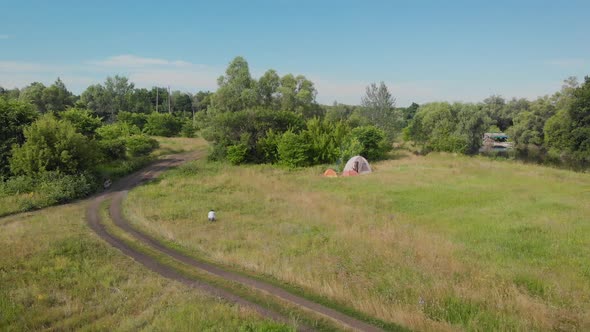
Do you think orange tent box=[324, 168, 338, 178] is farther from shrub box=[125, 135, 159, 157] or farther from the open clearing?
shrub box=[125, 135, 159, 157]

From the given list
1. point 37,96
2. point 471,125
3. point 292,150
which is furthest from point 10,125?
point 471,125

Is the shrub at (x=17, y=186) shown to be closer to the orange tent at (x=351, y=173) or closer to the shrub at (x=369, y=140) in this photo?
the orange tent at (x=351, y=173)

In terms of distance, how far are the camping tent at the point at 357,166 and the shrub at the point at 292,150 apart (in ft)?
16.8

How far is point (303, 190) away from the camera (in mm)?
26672

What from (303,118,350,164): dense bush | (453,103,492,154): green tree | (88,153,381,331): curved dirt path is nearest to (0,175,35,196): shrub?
(88,153,381,331): curved dirt path

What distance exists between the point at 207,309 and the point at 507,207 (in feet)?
58.2

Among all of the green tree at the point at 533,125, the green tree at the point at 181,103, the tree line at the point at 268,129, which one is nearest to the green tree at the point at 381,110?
the tree line at the point at 268,129

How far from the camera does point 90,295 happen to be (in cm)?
1112

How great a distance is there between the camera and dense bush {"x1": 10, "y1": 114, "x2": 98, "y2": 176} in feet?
79.6

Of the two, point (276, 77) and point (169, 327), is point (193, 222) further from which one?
point (276, 77)

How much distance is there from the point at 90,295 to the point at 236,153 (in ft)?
89.1

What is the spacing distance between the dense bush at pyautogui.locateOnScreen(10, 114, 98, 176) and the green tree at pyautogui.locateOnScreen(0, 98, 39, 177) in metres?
0.71

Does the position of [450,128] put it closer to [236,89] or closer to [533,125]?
[533,125]

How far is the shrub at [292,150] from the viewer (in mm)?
37469
